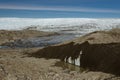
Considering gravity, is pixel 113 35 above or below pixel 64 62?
above

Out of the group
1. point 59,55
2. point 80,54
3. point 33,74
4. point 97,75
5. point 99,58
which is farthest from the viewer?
point 59,55

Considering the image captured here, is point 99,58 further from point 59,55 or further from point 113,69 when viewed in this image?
point 59,55

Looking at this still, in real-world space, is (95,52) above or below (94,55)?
above

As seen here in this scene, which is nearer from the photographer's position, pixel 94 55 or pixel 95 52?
pixel 94 55

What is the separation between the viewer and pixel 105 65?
68.7 feet

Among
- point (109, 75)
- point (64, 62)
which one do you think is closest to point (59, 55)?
point (64, 62)

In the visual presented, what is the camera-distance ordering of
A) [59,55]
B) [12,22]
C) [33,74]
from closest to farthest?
[33,74], [59,55], [12,22]

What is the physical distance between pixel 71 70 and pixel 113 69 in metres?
3.72

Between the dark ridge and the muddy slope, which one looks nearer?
the dark ridge

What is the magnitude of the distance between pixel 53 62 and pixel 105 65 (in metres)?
5.90

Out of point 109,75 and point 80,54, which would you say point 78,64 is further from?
point 109,75

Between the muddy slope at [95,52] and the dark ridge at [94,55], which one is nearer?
the dark ridge at [94,55]

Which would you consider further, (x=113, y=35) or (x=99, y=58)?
(x=113, y=35)

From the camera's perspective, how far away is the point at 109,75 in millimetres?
18719
